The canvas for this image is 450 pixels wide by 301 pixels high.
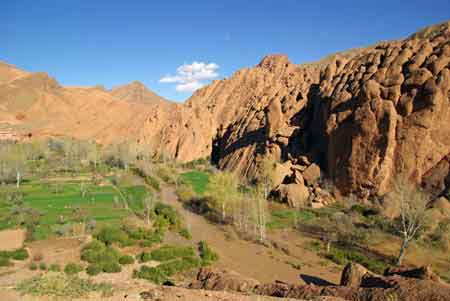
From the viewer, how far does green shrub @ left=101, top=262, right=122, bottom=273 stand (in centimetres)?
2439

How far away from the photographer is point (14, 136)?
362 ft

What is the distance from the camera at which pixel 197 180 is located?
68812mm

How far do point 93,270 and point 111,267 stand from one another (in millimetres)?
1281

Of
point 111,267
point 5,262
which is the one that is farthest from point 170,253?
point 5,262

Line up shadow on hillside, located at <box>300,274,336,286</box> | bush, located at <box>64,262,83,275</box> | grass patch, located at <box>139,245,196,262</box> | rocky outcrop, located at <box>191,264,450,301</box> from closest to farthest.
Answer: rocky outcrop, located at <box>191,264,450,301</box> < shadow on hillside, located at <box>300,274,336,286</box> < bush, located at <box>64,262,83,275</box> < grass patch, located at <box>139,245,196,262</box>

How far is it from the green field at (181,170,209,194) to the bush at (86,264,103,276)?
31685 mm

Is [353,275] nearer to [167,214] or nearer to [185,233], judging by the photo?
[185,233]

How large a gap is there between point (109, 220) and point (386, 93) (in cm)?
4045

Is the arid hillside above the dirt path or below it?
above

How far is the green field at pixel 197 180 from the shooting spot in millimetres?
59463

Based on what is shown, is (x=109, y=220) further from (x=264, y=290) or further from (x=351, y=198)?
(x=351, y=198)

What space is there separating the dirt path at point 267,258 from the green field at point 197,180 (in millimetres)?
20431

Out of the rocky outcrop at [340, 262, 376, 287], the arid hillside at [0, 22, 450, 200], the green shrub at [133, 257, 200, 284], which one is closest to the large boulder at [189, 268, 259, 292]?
the rocky outcrop at [340, 262, 376, 287]

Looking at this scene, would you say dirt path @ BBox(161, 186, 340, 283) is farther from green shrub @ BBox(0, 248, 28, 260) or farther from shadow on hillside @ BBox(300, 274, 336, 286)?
green shrub @ BBox(0, 248, 28, 260)
